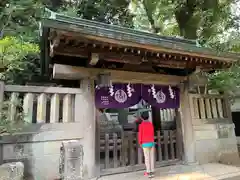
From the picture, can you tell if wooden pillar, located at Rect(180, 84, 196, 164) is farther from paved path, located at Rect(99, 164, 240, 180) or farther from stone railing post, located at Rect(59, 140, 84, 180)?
stone railing post, located at Rect(59, 140, 84, 180)

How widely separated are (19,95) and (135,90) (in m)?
3.20

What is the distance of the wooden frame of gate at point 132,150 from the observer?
5534 mm

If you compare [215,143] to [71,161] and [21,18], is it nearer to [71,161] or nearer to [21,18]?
[71,161]

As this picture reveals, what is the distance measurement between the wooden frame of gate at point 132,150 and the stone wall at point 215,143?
2.14 feet

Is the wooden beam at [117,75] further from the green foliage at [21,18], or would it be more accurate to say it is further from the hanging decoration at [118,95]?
the green foliage at [21,18]

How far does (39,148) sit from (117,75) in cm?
278

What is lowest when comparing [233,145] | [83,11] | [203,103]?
[233,145]

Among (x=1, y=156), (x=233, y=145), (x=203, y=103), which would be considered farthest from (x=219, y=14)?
(x=1, y=156)

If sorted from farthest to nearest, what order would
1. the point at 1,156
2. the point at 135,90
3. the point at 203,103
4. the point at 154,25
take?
the point at 154,25 < the point at 203,103 < the point at 135,90 < the point at 1,156

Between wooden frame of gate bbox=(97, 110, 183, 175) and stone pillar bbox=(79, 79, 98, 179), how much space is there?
1.24 ft

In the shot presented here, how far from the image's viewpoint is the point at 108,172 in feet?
17.5

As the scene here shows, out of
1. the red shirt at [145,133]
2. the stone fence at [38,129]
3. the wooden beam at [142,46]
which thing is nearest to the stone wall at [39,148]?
the stone fence at [38,129]

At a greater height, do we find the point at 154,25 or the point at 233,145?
the point at 154,25

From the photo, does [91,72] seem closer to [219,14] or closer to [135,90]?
[135,90]
